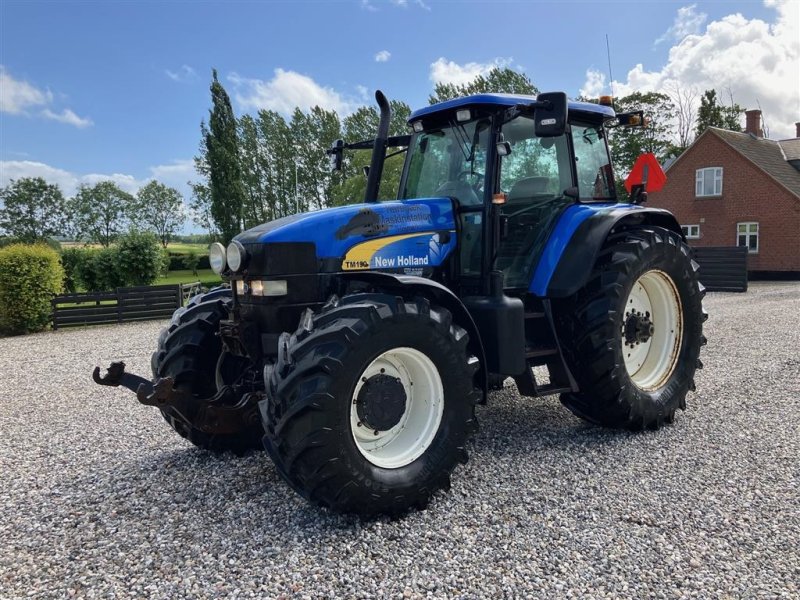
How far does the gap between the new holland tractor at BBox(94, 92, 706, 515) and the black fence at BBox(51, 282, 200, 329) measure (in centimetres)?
1142

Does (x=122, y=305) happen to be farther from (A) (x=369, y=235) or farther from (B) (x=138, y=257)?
(A) (x=369, y=235)

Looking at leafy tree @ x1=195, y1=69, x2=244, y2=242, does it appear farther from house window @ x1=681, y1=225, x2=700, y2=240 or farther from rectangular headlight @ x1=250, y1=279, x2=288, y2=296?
rectangular headlight @ x1=250, y1=279, x2=288, y2=296

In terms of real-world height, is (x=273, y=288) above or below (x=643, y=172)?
below

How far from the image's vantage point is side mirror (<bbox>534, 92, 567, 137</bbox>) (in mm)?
3596

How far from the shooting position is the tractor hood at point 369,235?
3.54m

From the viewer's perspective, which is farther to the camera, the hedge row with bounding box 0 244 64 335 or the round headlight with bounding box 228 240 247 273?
the hedge row with bounding box 0 244 64 335

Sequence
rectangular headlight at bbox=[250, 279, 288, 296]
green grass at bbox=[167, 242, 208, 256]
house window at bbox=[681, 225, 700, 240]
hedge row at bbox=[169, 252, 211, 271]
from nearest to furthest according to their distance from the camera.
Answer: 1. rectangular headlight at bbox=[250, 279, 288, 296]
2. house window at bbox=[681, 225, 700, 240]
3. hedge row at bbox=[169, 252, 211, 271]
4. green grass at bbox=[167, 242, 208, 256]

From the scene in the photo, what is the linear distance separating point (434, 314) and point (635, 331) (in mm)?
2156

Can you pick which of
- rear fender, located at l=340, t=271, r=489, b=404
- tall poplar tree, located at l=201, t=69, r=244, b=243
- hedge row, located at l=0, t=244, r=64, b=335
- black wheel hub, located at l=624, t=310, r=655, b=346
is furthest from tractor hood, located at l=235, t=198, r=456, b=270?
tall poplar tree, located at l=201, t=69, r=244, b=243

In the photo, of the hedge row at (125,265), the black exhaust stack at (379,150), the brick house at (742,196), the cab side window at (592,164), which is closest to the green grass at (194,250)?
the hedge row at (125,265)

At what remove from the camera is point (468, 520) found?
3.20 metres

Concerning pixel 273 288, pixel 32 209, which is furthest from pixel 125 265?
pixel 32 209

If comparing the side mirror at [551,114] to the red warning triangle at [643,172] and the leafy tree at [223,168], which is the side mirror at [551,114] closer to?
the red warning triangle at [643,172]

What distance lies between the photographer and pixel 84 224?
65.9 m
